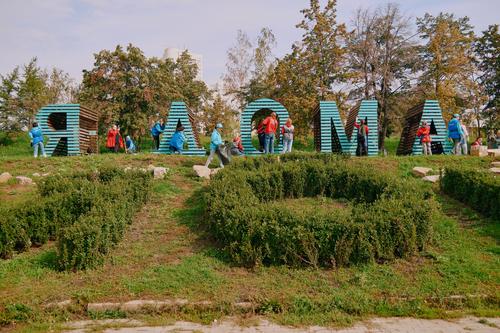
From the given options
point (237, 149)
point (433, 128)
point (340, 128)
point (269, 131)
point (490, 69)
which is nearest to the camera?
point (237, 149)

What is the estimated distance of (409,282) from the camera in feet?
21.3

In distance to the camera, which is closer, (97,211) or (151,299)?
(151,299)

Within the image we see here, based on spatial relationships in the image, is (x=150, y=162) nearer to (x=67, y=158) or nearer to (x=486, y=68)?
(x=67, y=158)

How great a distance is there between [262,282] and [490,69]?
1138 inches

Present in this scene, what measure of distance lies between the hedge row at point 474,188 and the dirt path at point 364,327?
14.4ft

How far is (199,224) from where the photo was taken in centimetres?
909

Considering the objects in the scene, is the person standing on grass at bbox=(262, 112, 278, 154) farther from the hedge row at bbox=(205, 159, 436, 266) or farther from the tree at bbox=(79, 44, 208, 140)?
the tree at bbox=(79, 44, 208, 140)

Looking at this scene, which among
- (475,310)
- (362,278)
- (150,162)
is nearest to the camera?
(475,310)

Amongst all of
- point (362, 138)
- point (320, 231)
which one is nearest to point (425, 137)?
point (362, 138)

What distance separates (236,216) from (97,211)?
8.59 ft

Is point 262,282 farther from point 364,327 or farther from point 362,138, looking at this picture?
point 362,138

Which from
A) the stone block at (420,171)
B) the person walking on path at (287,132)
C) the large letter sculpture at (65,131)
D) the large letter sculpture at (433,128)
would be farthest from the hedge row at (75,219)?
the large letter sculpture at (433,128)

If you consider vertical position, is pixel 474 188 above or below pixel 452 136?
below

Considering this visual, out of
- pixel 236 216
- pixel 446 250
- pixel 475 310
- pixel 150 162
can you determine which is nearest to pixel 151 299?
pixel 236 216
